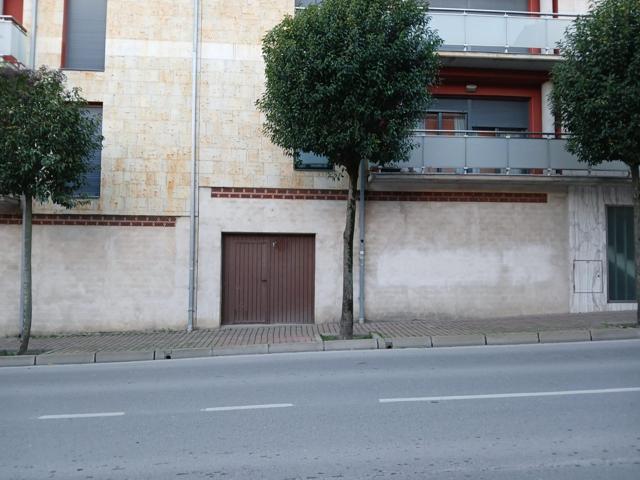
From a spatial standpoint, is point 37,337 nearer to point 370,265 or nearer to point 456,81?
point 370,265

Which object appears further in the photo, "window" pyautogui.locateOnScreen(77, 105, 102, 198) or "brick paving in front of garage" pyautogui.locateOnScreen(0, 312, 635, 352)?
"window" pyautogui.locateOnScreen(77, 105, 102, 198)

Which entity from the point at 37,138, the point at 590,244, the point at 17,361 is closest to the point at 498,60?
the point at 590,244

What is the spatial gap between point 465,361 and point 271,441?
466 centimetres

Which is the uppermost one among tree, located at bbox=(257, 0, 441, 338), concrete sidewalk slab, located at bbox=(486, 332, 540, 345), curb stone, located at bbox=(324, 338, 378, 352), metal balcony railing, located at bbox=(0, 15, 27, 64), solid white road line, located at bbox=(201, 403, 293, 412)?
metal balcony railing, located at bbox=(0, 15, 27, 64)

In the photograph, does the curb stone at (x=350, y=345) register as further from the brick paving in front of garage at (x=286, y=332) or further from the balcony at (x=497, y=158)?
the balcony at (x=497, y=158)

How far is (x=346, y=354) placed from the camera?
9773 millimetres

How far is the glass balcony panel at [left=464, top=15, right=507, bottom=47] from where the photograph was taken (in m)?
13.5

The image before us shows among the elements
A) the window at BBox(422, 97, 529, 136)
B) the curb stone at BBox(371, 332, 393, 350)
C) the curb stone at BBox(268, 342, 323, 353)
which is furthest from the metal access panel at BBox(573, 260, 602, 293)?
the curb stone at BBox(268, 342, 323, 353)

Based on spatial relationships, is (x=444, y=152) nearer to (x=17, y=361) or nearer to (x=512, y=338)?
(x=512, y=338)

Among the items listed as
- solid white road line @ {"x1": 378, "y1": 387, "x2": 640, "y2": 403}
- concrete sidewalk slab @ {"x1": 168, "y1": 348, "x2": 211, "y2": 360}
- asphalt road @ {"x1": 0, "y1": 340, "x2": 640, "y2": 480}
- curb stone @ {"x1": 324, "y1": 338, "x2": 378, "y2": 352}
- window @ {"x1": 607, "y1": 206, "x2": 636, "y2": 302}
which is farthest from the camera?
window @ {"x1": 607, "y1": 206, "x2": 636, "y2": 302}

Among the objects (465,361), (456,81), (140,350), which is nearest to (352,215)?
(465,361)

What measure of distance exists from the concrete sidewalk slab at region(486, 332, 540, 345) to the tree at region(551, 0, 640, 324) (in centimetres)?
249

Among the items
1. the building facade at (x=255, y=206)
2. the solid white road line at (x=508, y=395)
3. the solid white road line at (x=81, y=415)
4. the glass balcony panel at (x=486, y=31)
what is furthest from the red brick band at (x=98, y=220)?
the glass balcony panel at (x=486, y=31)

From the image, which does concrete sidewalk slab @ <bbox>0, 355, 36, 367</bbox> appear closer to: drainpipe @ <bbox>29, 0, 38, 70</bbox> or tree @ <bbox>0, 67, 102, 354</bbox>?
tree @ <bbox>0, 67, 102, 354</bbox>
